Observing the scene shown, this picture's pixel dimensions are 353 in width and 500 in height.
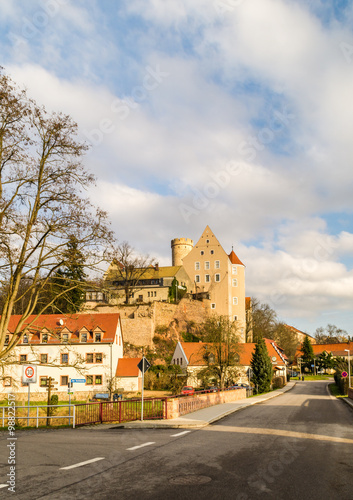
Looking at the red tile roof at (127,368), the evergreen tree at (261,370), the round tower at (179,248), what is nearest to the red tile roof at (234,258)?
the round tower at (179,248)

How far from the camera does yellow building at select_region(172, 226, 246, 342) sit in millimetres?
93344

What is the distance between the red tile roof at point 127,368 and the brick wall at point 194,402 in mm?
21342

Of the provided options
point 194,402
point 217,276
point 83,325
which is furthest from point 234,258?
point 194,402

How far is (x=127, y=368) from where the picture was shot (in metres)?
57.7

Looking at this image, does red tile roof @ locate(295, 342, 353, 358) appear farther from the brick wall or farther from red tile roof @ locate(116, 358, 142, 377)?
the brick wall

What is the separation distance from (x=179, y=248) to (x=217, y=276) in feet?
89.9

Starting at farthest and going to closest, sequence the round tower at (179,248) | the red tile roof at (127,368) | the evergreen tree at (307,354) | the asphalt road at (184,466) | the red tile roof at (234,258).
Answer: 1. the evergreen tree at (307,354)
2. the round tower at (179,248)
3. the red tile roof at (234,258)
4. the red tile roof at (127,368)
5. the asphalt road at (184,466)

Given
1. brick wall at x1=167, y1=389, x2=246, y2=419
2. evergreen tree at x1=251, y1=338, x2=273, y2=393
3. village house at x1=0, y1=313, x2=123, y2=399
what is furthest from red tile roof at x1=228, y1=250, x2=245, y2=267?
brick wall at x1=167, y1=389, x2=246, y2=419

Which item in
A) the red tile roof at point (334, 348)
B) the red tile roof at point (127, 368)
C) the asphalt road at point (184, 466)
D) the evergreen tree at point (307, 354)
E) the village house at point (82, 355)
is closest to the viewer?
the asphalt road at point (184, 466)

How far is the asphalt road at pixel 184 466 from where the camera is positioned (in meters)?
7.39

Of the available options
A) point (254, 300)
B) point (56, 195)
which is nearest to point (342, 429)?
point (56, 195)

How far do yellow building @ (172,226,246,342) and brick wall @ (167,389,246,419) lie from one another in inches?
2187

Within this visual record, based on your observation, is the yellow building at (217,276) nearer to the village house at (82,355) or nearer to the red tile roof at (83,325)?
the village house at (82,355)

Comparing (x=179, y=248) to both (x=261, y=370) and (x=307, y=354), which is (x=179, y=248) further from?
(x=261, y=370)
